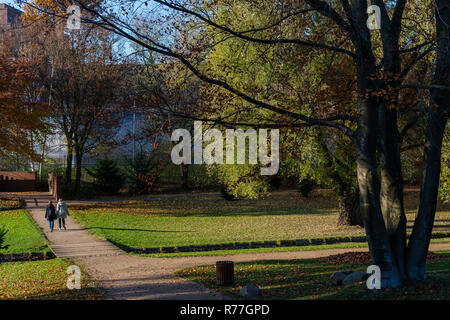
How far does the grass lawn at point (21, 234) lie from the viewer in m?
18.0

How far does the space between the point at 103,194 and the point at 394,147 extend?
3257 cm

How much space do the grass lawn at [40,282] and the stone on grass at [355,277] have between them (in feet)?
16.8

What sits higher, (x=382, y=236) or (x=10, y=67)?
(x=10, y=67)

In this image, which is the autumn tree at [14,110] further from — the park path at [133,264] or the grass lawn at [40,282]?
the grass lawn at [40,282]

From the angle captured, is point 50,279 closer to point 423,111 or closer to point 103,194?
point 423,111

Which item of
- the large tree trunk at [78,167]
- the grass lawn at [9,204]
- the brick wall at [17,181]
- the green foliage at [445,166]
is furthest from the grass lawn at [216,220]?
the brick wall at [17,181]

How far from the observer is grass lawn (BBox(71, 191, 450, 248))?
22.1 metres

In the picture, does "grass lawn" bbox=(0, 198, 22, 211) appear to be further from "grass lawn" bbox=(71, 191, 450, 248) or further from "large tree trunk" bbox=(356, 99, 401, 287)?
"large tree trunk" bbox=(356, 99, 401, 287)

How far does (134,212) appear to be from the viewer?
31.4 metres

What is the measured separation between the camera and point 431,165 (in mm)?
10016

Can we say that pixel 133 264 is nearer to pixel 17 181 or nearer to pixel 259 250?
pixel 259 250

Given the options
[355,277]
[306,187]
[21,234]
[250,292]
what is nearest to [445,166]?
[355,277]

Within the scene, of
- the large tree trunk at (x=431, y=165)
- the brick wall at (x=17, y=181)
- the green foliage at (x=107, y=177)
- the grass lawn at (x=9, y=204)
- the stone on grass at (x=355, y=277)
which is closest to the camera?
the large tree trunk at (x=431, y=165)

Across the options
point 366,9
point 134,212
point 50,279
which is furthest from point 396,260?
point 134,212
